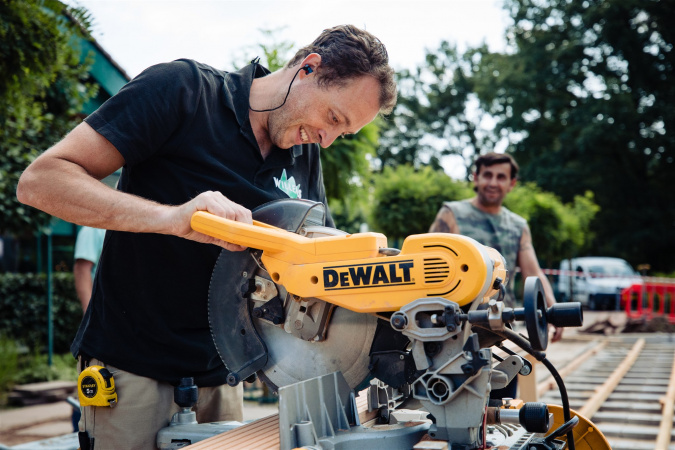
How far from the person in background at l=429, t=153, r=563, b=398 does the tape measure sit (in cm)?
313

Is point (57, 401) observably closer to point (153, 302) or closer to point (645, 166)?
point (153, 302)

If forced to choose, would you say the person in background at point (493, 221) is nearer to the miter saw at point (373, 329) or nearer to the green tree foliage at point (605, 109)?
the miter saw at point (373, 329)

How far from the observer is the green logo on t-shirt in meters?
2.00

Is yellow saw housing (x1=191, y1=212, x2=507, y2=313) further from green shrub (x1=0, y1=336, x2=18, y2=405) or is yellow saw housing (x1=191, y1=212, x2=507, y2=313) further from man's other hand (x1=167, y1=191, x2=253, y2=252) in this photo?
green shrub (x1=0, y1=336, x2=18, y2=405)

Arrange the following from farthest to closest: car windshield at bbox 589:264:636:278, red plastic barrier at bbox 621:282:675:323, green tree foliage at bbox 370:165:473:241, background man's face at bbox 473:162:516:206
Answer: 1. car windshield at bbox 589:264:636:278
2. red plastic barrier at bbox 621:282:675:323
3. green tree foliage at bbox 370:165:473:241
4. background man's face at bbox 473:162:516:206

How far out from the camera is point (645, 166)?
28047 mm

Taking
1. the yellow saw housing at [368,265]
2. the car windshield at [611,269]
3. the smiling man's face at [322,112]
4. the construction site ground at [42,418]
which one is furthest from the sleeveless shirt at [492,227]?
the car windshield at [611,269]

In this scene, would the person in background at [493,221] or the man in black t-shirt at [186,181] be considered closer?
the man in black t-shirt at [186,181]

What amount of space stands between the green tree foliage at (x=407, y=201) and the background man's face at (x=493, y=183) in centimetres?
652

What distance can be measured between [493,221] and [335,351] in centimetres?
324

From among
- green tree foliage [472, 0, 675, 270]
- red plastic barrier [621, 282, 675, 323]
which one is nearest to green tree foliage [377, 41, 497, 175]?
green tree foliage [472, 0, 675, 270]

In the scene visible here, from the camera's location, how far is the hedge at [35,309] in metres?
8.56

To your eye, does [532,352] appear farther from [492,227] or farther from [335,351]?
[492,227]

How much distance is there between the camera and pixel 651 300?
15.1 m
